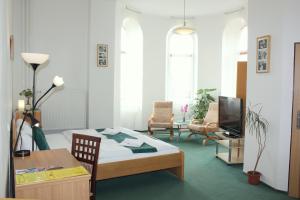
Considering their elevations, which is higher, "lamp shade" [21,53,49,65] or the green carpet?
"lamp shade" [21,53,49,65]

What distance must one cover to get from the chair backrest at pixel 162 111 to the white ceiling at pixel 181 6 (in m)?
2.47

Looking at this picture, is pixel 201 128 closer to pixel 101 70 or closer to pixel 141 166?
pixel 101 70

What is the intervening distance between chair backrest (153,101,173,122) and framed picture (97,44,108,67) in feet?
6.47

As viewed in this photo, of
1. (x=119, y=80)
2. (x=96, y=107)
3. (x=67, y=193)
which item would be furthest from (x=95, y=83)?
(x=67, y=193)

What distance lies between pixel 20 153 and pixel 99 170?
117 cm

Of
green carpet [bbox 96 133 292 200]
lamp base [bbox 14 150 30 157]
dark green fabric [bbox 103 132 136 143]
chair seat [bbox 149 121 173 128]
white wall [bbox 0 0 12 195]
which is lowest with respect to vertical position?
green carpet [bbox 96 133 292 200]

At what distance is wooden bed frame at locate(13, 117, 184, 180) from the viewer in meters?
3.62

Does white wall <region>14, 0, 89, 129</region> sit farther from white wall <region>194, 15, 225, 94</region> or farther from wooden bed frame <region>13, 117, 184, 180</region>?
white wall <region>194, 15, 225, 94</region>

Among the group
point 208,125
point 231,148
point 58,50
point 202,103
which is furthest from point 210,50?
point 58,50

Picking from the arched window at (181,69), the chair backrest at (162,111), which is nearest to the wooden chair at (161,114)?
the chair backrest at (162,111)

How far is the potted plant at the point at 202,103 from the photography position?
303 inches

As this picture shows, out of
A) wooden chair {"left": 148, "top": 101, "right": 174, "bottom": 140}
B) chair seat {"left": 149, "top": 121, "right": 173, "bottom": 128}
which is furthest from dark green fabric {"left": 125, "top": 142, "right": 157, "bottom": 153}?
wooden chair {"left": 148, "top": 101, "right": 174, "bottom": 140}

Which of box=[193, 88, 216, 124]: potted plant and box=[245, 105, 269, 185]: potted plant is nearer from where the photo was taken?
box=[245, 105, 269, 185]: potted plant

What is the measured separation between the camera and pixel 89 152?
2.87 m
